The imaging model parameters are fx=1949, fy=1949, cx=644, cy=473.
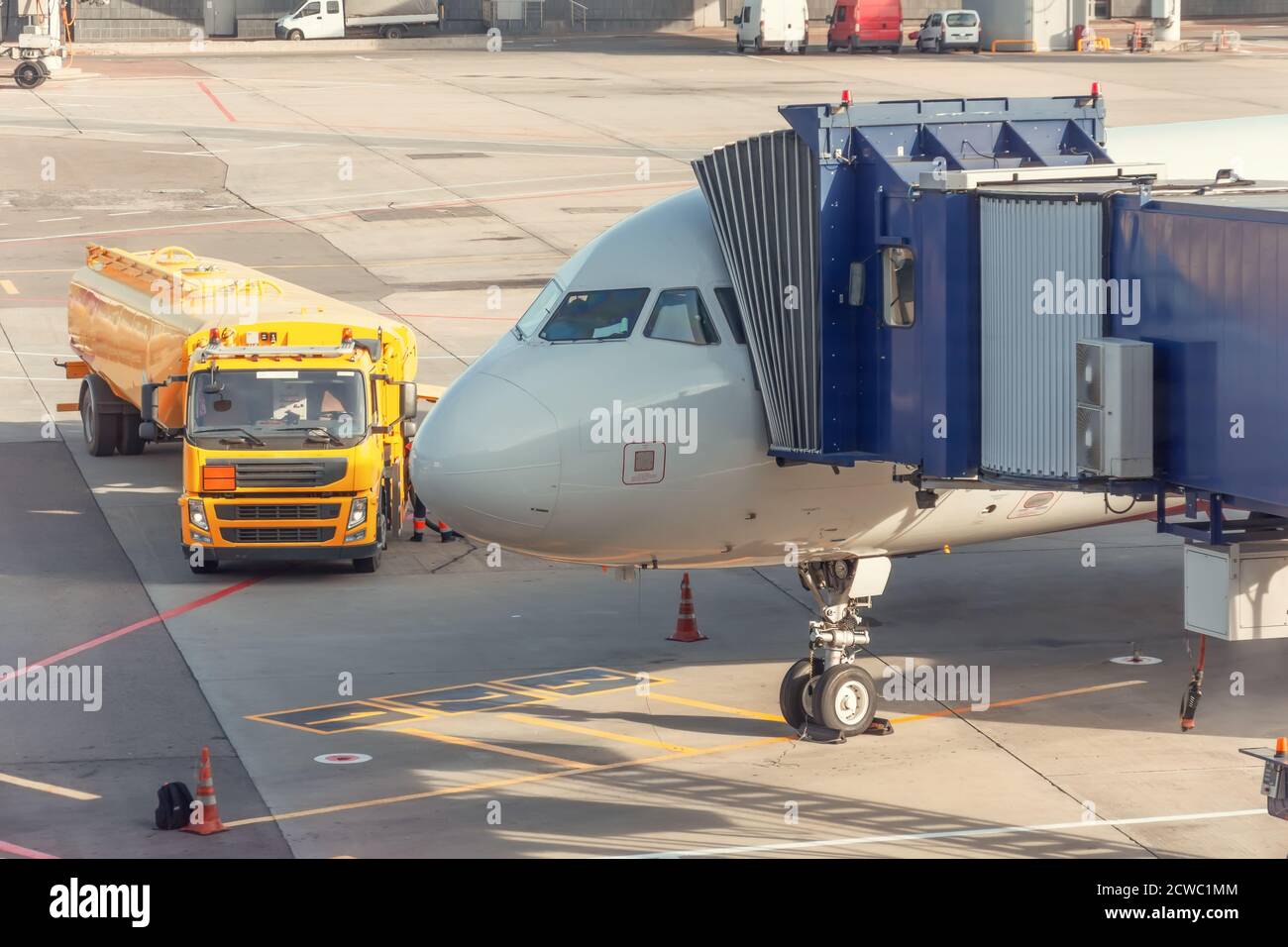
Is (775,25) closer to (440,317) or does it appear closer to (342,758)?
(440,317)

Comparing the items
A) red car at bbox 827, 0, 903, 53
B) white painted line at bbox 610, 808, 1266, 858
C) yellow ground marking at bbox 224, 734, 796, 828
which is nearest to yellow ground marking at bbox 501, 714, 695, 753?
yellow ground marking at bbox 224, 734, 796, 828

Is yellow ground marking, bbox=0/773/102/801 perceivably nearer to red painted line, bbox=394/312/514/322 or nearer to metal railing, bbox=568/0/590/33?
red painted line, bbox=394/312/514/322

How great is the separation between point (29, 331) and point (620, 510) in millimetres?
32920

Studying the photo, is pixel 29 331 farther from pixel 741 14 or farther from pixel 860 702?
pixel 741 14

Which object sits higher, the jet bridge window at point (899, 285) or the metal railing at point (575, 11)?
the metal railing at point (575, 11)

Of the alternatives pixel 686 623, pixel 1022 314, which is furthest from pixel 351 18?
pixel 1022 314

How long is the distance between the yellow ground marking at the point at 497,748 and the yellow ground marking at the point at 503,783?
0.73 ft

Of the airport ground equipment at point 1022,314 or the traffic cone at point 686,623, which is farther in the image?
the traffic cone at point 686,623

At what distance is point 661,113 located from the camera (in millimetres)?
87438

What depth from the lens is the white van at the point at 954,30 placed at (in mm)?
110688

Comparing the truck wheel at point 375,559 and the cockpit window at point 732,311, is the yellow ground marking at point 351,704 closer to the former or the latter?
the cockpit window at point 732,311

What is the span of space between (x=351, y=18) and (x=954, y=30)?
125ft

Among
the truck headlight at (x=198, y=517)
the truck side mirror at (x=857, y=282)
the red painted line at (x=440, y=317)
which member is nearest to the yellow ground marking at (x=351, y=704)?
the truck headlight at (x=198, y=517)
